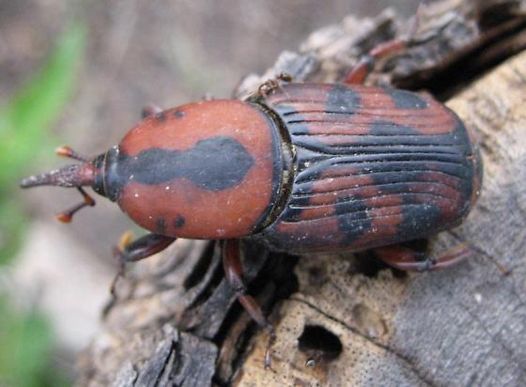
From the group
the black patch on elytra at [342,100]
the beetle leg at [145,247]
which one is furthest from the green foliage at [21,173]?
the black patch on elytra at [342,100]

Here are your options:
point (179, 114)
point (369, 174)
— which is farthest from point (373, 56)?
point (179, 114)

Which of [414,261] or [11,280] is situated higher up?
[11,280]

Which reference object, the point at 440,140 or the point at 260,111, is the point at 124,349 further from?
the point at 440,140

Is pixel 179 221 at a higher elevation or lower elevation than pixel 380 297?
higher

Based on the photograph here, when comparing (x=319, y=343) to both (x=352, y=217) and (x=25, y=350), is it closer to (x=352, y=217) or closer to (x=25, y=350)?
(x=352, y=217)

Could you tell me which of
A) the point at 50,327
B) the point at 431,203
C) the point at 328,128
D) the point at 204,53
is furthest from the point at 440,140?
the point at 204,53

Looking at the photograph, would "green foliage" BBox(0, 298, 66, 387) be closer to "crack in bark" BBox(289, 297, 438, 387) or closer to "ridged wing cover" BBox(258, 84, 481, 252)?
"ridged wing cover" BBox(258, 84, 481, 252)

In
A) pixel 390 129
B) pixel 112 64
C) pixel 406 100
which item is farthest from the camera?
pixel 112 64
